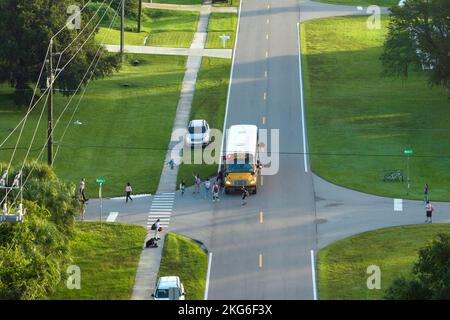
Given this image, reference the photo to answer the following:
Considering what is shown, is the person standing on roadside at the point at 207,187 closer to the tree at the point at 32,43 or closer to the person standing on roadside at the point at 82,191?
the person standing on roadside at the point at 82,191

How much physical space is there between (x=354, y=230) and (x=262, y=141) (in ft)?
58.7

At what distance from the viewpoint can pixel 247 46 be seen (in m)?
102

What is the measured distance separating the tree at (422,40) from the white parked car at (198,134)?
19067 mm

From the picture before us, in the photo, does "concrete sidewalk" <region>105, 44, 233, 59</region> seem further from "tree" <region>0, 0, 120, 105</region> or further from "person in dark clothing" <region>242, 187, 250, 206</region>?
"person in dark clothing" <region>242, 187, 250, 206</region>

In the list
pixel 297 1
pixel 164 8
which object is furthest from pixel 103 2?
pixel 297 1

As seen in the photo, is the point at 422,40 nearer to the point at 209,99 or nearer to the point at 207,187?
the point at 209,99

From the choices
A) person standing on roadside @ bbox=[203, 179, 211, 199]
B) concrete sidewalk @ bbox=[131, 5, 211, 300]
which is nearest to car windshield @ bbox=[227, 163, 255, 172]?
person standing on roadside @ bbox=[203, 179, 211, 199]

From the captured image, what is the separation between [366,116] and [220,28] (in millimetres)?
28396

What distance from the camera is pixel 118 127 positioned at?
79938 mm

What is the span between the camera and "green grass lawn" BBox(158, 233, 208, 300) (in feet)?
171

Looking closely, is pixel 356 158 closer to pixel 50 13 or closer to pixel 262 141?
pixel 262 141

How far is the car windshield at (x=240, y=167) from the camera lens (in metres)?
66.3

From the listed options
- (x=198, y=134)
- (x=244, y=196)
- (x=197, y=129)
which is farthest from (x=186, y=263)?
(x=197, y=129)

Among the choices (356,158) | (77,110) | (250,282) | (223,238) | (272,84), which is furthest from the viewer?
(272,84)
